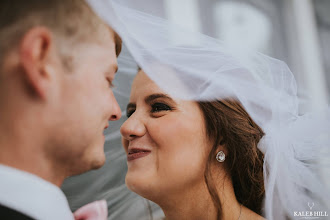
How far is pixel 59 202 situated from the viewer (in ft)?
1.65

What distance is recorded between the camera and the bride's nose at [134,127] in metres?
0.80

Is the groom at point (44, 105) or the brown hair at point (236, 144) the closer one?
the groom at point (44, 105)

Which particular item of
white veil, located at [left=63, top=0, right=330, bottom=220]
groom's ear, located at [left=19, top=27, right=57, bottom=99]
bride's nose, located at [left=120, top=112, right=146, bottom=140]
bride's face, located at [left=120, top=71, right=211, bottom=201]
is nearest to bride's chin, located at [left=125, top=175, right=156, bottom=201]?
bride's face, located at [left=120, top=71, right=211, bottom=201]

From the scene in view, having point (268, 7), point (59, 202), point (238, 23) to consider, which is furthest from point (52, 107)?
point (268, 7)

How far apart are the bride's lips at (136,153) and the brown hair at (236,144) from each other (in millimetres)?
172

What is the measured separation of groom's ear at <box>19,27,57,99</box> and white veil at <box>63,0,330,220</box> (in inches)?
6.6

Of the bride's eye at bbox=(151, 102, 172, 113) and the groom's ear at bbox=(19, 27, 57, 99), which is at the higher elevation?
the groom's ear at bbox=(19, 27, 57, 99)

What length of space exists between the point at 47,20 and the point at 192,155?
1.56 ft

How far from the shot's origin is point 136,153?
80cm

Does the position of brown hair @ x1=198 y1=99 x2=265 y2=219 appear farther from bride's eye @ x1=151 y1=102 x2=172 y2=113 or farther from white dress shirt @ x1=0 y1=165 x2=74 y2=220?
white dress shirt @ x1=0 y1=165 x2=74 y2=220

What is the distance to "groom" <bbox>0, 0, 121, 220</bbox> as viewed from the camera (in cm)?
47

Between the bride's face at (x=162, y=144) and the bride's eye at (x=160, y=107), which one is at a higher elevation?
the bride's eye at (x=160, y=107)

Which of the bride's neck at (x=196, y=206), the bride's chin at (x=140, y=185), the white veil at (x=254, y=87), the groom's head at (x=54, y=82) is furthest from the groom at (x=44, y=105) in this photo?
the bride's neck at (x=196, y=206)

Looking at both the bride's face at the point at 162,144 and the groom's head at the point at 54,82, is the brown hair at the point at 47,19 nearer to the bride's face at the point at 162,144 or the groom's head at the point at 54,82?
the groom's head at the point at 54,82
